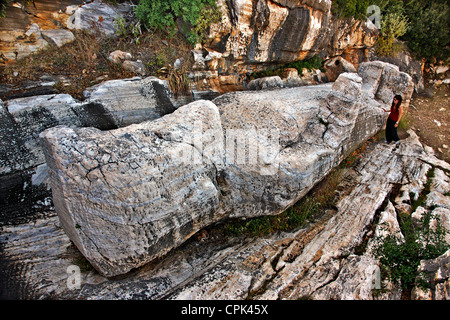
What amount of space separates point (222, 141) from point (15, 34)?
5.24m

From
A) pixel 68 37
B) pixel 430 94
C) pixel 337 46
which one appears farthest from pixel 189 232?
pixel 430 94

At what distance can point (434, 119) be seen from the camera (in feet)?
31.9

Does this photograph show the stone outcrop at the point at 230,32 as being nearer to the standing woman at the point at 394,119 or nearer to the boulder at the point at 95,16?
the boulder at the point at 95,16

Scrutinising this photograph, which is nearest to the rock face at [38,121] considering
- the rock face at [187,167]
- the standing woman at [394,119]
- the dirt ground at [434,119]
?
the rock face at [187,167]

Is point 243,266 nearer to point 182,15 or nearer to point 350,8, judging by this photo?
point 182,15

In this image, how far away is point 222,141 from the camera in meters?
5.16

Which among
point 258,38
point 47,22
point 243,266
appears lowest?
point 243,266

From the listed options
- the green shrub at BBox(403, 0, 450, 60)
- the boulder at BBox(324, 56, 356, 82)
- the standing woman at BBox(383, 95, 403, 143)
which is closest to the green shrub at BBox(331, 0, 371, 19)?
the boulder at BBox(324, 56, 356, 82)

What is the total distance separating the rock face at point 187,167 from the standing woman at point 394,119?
Result: 89.2 inches

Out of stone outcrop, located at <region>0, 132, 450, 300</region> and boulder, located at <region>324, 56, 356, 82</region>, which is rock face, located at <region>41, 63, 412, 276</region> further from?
boulder, located at <region>324, 56, 356, 82</region>

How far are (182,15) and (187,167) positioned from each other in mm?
4563

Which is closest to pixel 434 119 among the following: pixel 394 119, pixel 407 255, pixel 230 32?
pixel 394 119

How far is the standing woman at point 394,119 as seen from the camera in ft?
24.3

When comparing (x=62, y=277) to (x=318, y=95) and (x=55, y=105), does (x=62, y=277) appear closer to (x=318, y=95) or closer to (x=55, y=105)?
(x=55, y=105)
